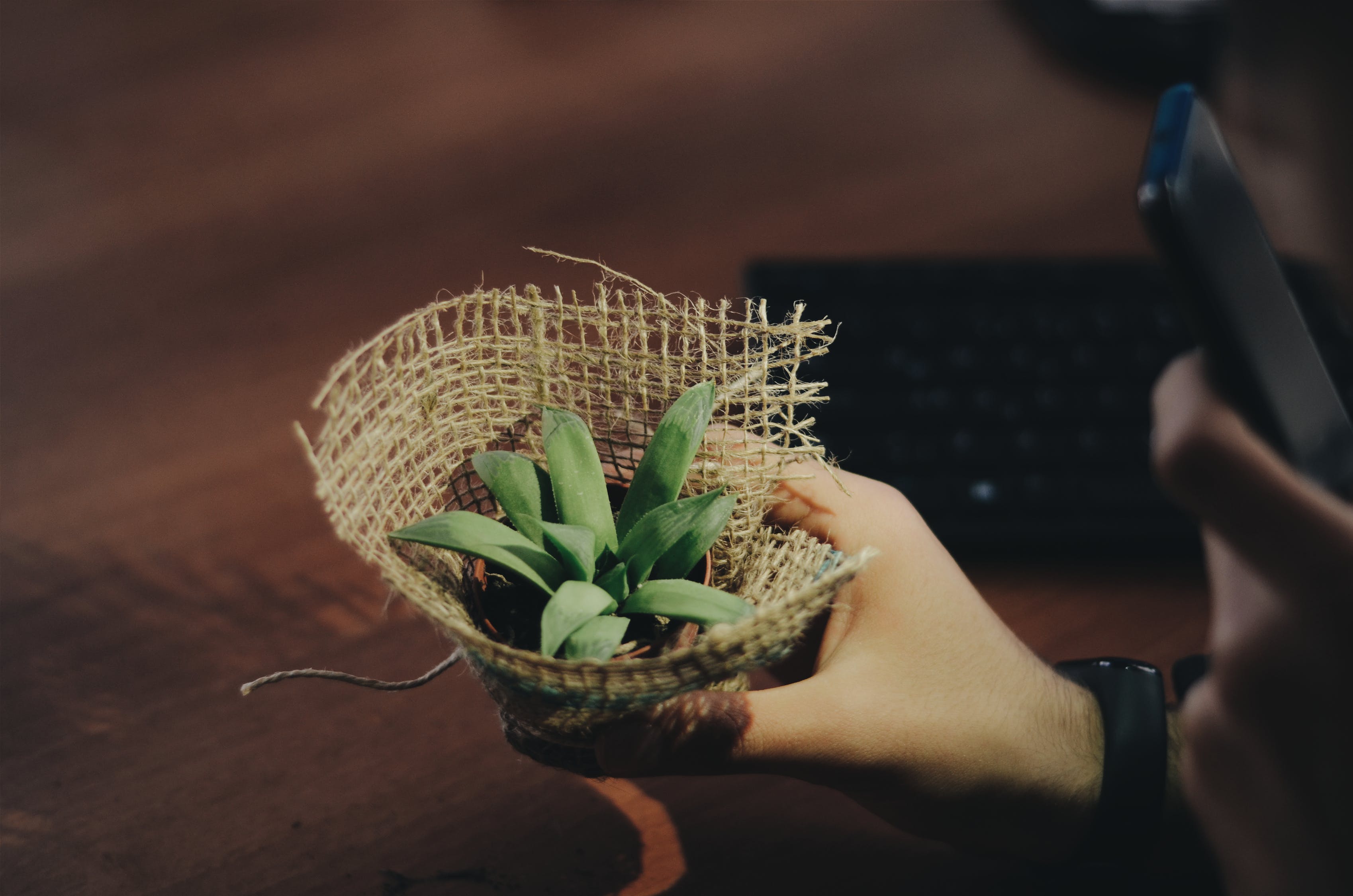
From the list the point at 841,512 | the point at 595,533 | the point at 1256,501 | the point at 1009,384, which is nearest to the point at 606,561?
the point at 595,533

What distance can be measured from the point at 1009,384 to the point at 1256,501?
0.40 metres

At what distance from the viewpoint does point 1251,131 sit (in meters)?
0.63

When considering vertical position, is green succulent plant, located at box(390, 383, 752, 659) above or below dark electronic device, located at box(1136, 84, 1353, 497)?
below

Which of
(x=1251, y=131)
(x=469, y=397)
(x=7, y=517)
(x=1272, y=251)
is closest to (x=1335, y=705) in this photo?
(x=1272, y=251)

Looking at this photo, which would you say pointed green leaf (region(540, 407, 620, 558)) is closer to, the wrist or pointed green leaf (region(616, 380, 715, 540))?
pointed green leaf (region(616, 380, 715, 540))

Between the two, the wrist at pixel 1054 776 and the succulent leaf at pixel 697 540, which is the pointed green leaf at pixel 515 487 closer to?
the succulent leaf at pixel 697 540

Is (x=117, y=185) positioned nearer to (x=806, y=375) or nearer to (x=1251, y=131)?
(x=806, y=375)

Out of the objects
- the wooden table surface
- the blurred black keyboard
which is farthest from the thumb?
the blurred black keyboard

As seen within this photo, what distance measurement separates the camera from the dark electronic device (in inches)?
→ 11.3

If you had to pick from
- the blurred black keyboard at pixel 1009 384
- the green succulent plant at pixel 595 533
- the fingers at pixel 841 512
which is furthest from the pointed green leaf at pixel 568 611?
the blurred black keyboard at pixel 1009 384

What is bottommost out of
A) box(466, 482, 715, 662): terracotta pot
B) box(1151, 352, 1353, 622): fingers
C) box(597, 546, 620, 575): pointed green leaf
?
box(466, 482, 715, 662): terracotta pot

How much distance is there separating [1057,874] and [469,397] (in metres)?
0.38

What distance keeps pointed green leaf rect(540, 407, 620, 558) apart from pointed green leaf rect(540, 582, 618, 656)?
0.04 metres

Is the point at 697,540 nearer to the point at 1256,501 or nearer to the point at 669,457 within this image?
the point at 669,457
